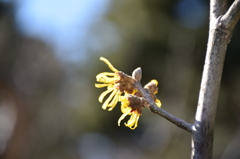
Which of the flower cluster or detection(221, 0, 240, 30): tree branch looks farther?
the flower cluster

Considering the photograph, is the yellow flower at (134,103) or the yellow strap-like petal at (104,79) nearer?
the yellow flower at (134,103)

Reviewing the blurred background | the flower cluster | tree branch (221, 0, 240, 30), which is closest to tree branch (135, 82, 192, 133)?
the flower cluster

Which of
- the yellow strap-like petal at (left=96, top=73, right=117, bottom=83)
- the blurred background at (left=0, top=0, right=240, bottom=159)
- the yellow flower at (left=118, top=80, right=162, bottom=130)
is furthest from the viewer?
the blurred background at (left=0, top=0, right=240, bottom=159)

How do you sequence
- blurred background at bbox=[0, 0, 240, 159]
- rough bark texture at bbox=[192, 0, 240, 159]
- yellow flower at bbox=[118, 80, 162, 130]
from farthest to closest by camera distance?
blurred background at bbox=[0, 0, 240, 159], yellow flower at bbox=[118, 80, 162, 130], rough bark texture at bbox=[192, 0, 240, 159]

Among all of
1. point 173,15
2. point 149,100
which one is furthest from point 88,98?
point 149,100

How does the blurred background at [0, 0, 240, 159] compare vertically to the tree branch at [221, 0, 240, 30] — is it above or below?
below

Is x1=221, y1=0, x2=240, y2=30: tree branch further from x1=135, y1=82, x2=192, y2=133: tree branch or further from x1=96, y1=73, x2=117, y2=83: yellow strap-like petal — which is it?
x1=96, y1=73, x2=117, y2=83: yellow strap-like petal

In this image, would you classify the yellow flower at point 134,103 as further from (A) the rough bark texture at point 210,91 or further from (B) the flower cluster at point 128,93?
(A) the rough bark texture at point 210,91

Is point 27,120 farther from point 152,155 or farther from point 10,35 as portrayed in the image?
point 152,155

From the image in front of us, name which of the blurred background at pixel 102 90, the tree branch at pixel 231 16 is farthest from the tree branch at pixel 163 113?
the blurred background at pixel 102 90
